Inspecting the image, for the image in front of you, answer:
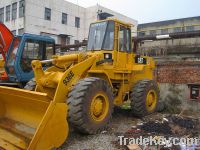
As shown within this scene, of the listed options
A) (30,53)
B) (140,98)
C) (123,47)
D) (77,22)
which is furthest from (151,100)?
(77,22)

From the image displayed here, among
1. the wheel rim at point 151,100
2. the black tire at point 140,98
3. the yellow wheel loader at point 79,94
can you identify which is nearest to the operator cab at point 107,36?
the yellow wheel loader at point 79,94

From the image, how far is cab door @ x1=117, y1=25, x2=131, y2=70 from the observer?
7.90m

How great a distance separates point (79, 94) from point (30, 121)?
1.15 m

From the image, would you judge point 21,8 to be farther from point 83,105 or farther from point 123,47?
point 83,105

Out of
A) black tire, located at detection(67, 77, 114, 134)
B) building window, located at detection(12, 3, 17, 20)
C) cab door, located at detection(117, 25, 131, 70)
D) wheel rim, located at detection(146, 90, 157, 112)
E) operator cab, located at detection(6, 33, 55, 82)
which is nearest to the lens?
black tire, located at detection(67, 77, 114, 134)

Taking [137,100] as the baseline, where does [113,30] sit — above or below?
above

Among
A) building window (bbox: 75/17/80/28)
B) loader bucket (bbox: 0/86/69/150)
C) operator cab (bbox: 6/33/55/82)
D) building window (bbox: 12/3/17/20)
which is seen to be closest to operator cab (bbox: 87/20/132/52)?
loader bucket (bbox: 0/86/69/150)

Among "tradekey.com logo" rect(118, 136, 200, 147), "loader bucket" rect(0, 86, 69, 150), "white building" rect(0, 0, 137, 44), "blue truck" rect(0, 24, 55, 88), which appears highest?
"white building" rect(0, 0, 137, 44)

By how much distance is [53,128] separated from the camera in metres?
4.95

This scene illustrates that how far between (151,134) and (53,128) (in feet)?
8.06

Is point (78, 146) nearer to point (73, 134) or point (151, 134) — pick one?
point (73, 134)

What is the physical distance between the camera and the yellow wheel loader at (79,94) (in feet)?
16.6

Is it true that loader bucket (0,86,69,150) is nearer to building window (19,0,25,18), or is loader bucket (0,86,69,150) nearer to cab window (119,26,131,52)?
cab window (119,26,131,52)

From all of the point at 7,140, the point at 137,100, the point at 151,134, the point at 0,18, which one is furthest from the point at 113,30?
the point at 0,18
